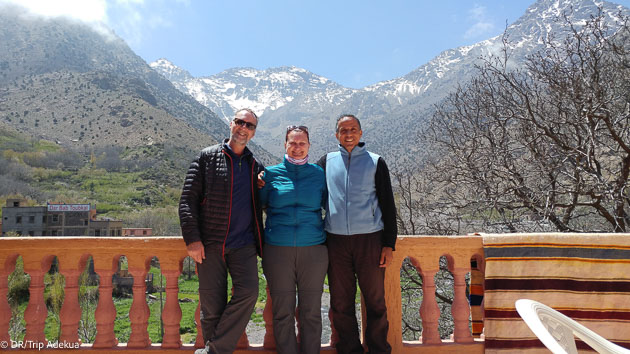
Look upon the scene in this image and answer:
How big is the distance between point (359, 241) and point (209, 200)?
1060mm

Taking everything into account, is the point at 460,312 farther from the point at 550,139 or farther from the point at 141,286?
the point at 550,139

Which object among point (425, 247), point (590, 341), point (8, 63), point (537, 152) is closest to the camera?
point (590, 341)

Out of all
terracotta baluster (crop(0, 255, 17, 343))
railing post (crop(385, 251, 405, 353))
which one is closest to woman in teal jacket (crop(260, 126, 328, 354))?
railing post (crop(385, 251, 405, 353))

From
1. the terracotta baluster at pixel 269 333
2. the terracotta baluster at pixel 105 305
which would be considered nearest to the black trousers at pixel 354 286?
the terracotta baluster at pixel 269 333

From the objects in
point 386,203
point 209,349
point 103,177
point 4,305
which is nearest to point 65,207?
point 103,177

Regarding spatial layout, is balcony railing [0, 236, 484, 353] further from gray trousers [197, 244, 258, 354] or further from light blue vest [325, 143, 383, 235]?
light blue vest [325, 143, 383, 235]

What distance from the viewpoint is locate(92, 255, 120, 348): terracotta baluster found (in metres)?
2.96

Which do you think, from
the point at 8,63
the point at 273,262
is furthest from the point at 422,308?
the point at 8,63

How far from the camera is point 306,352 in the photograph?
9.09 feet

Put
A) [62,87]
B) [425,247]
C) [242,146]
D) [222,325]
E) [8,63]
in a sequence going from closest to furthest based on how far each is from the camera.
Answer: [222,325] < [242,146] < [425,247] < [62,87] < [8,63]

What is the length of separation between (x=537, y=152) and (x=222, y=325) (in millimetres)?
6207

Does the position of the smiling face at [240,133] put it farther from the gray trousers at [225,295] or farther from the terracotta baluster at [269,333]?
the terracotta baluster at [269,333]

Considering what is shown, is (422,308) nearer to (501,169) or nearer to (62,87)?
(501,169)

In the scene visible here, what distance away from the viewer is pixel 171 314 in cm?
296
